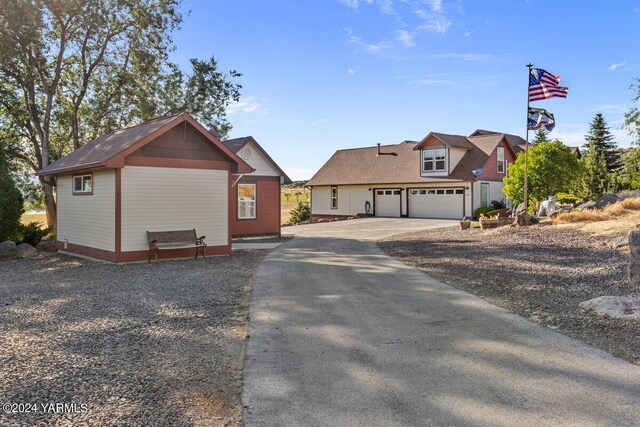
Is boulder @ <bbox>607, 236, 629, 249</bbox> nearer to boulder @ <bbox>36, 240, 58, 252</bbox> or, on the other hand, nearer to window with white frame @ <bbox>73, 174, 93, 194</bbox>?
window with white frame @ <bbox>73, 174, 93, 194</bbox>

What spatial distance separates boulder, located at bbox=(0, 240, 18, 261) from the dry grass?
19.1m

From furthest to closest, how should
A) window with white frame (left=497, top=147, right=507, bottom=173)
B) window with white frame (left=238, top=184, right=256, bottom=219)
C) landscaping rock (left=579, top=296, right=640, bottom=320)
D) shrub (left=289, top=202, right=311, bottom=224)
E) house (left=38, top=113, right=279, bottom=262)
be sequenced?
shrub (left=289, top=202, right=311, bottom=224) → window with white frame (left=497, top=147, right=507, bottom=173) → window with white frame (left=238, top=184, right=256, bottom=219) → house (left=38, top=113, right=279, bottom=262) → landscaping rock (left=579, top=296, right=640, bottom=320)

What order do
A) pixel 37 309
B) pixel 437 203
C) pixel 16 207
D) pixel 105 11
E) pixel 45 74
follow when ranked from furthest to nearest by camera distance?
pixel 437 203, pixel 45 74, pixel 105 11, pixel 16 207, pixel 37 309

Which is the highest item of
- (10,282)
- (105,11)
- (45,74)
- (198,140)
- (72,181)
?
(105,11)

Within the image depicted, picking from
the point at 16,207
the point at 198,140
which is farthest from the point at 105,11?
the point at 198,140

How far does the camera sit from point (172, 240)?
45.4 ft

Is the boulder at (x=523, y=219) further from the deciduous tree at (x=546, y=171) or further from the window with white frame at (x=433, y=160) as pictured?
the window with white frame at (x=433, y=160)

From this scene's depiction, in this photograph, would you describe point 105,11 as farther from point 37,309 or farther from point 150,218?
point 37,309

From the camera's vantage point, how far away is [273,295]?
8875mm

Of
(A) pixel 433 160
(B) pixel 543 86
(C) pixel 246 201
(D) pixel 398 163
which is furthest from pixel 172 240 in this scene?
(D) pixel 398 163

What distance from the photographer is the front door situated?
32.1 metres

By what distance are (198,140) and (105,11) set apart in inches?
477

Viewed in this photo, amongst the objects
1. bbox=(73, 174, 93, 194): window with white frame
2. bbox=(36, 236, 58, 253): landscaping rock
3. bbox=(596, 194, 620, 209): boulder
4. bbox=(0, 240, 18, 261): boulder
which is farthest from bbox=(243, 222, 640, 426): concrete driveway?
bbox=(596, 194, 620, 209): boulder

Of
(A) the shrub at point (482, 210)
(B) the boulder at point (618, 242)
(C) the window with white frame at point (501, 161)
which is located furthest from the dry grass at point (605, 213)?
(C) the window with white frame at point (501, 161)
